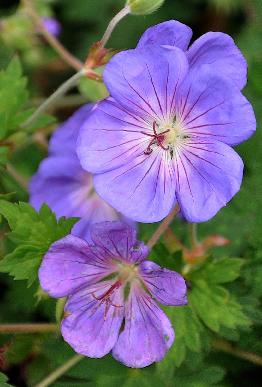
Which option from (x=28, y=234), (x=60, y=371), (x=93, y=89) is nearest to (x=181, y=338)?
(x=60, y=371)

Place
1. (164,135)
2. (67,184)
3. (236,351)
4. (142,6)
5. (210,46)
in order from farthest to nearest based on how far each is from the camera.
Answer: (67,184)
(236,351)
(142,6)
(164,135)
(210,46)

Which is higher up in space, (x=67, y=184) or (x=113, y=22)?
(x=113, y=22)

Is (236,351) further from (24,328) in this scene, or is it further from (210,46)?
(210,46)

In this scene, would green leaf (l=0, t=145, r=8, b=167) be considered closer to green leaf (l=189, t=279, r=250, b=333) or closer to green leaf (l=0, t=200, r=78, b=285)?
green leaf (l=0, t=200, r=78, b=285)

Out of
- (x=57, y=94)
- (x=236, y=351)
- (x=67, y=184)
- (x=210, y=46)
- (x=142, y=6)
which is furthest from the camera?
(x=67, y=184)

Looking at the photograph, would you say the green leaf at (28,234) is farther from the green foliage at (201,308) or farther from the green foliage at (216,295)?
the green foliage at (216,295)

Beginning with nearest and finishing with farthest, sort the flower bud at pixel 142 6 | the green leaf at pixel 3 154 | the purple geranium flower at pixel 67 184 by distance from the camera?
the flower bud at pixel 142 6 < the green leaf at pixel 3 154 < the purple geranium flower at pixel 67 184

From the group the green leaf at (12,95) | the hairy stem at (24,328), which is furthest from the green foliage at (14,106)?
the hairy stem at (24,328)
